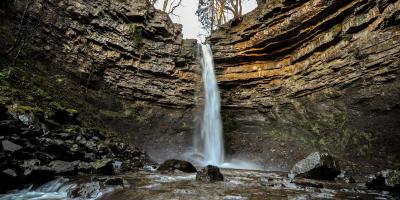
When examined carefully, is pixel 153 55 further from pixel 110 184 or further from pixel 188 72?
pixel 110 184

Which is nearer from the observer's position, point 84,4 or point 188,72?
point 84,4

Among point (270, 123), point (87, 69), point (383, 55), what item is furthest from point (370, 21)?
point (87, 69)

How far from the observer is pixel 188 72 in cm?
1777

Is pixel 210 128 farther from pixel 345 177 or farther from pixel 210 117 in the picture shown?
pixel 345 177

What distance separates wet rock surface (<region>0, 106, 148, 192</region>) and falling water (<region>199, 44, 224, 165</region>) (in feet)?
21.6

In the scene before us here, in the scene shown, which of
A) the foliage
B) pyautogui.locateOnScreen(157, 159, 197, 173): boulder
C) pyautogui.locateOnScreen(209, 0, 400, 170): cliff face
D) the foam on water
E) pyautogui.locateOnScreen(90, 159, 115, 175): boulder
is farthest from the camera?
the foam on water

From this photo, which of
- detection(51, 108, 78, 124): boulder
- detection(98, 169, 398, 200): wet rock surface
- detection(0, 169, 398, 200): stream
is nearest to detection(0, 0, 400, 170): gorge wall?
detection(51, 108, 78, 124): boulder

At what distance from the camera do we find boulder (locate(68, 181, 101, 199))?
16.5ft

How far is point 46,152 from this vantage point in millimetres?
7375

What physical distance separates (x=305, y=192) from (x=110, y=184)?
164 inches

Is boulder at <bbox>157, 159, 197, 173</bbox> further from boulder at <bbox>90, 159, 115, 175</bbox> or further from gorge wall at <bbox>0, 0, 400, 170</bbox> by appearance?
gorge wall at <bbox>0, 0, 400, 170</bbox>

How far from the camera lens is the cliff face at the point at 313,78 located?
11.6 metres

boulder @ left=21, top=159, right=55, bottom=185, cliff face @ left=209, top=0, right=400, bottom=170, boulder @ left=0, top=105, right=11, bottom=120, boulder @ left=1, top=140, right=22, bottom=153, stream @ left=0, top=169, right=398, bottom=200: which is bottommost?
stream @ left=0, top=169, right=398, bottom=200

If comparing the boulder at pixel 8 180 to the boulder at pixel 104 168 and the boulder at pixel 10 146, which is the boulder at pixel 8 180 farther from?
the boulder at pixel 104 168
